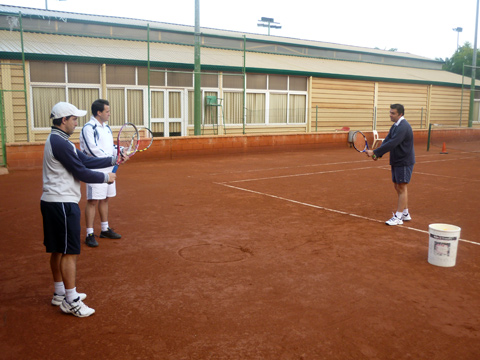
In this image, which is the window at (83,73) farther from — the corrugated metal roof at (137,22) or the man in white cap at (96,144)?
the man in white cap at (96,144)

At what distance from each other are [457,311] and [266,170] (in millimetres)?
10100

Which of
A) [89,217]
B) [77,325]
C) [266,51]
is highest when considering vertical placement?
[266,51]

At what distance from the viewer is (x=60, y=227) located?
4.33 metres

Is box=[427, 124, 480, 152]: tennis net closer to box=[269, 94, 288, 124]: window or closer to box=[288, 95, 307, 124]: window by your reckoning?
box=[288, 95, 307, 124]: window

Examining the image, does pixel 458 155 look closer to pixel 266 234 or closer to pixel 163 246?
pixel 266 234

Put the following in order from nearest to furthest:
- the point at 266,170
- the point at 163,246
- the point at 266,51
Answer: the point at 163,246, the point at 266,170, the point at 266,51

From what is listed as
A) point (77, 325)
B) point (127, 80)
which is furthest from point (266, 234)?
point (127, 80)

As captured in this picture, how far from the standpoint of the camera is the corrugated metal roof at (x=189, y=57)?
57.2 ft

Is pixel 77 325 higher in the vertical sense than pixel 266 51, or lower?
lower

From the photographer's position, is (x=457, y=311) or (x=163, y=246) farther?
(x=163, y=246)

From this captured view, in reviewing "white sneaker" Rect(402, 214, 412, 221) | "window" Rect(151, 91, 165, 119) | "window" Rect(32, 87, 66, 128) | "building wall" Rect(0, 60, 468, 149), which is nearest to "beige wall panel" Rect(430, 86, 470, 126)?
"building wall" Rect(0, 60, 468, 149)

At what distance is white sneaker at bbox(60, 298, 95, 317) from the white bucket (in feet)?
12.9

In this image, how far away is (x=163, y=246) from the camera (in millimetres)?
6617

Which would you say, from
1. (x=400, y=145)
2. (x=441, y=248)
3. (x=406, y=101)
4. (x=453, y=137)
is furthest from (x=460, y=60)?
(x=441, y=248)
